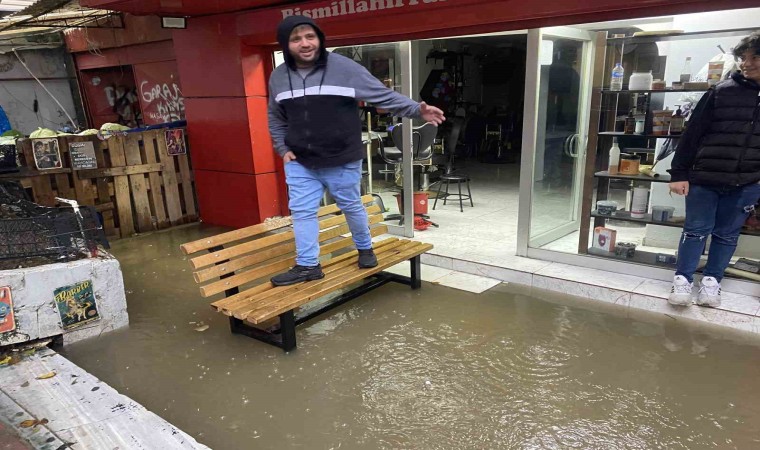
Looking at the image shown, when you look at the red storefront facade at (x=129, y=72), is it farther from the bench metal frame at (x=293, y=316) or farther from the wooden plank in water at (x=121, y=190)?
the bench metal frame at (x=293, y=316)

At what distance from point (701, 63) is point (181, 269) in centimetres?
463

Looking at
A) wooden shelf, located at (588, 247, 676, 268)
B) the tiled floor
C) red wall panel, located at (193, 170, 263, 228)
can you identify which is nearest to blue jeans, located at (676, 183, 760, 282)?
the tiled floor

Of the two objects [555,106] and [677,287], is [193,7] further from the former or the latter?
[677,287]

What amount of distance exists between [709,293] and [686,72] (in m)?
1.60

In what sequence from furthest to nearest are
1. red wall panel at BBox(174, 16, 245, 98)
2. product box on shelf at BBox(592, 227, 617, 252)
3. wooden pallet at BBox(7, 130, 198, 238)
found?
red wall panel at BBox(174, 16, 245, 98), wooden pallet at BBox(7, 130, 198, 238), product box on shelf at BBox(592, 227, 617, 252)

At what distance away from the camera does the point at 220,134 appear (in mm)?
5906

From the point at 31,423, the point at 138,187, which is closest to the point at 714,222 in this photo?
the point at 31,423

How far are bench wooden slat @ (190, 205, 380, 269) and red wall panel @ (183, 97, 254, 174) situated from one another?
202cm

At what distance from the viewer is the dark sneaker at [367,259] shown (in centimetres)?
364

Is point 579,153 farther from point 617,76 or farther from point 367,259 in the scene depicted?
point 367,259

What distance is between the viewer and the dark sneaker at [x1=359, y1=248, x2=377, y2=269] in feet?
11.9

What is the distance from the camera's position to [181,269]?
4.84 m

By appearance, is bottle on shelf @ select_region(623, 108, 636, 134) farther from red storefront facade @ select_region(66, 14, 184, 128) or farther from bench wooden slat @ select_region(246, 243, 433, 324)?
red storefront facade @ select_region(66, 14, 184, 128)

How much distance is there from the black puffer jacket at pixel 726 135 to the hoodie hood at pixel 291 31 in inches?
94.9
